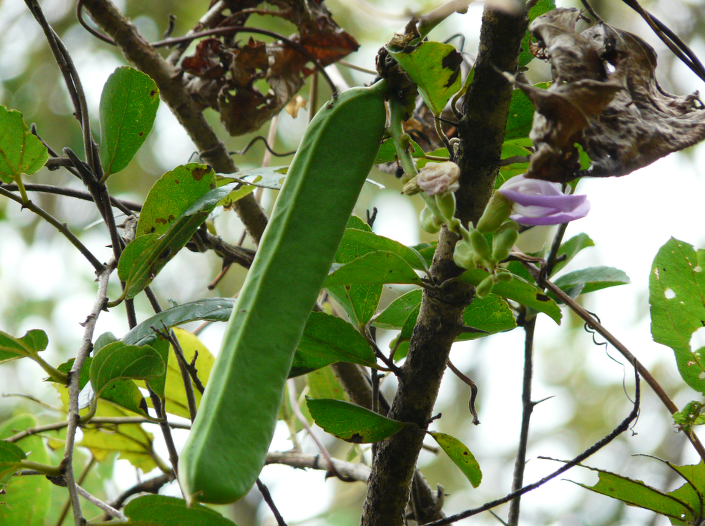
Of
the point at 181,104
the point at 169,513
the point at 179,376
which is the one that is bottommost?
the point at 169,513

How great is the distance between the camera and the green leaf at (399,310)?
1.88ft

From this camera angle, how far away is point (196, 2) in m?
3.33

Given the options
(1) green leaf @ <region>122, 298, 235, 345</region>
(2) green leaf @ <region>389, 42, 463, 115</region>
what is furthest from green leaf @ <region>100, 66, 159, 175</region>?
(2) green leaf @ <region>389, 42, 463, 115</region>

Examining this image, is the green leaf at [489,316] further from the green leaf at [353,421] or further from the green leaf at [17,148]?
the green leaf at [17,148]

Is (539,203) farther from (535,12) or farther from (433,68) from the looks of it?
(535,12)

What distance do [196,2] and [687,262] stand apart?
348 cm

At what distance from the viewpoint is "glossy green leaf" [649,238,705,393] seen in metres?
0.55

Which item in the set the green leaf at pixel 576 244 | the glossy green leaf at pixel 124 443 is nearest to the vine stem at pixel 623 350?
the green leaf at pixel 576 244

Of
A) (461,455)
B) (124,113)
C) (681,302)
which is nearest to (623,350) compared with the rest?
(681,302)

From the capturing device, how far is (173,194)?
0.55 m

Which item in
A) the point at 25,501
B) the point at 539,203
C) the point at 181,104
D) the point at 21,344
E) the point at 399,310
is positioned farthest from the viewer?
the point at 181,104

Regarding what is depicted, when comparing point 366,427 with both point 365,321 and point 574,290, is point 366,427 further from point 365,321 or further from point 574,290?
point 574,290

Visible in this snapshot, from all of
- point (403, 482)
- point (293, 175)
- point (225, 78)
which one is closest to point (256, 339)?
point (293, 175)

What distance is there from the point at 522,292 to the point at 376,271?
12cm
